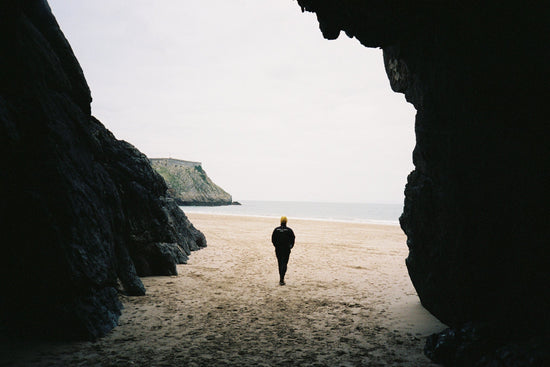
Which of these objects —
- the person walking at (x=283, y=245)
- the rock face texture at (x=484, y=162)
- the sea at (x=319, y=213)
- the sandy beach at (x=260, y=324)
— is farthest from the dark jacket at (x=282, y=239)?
the sea at (x=319, y=213)

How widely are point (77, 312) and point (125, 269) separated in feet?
9.44

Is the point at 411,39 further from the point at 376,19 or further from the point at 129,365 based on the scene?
the point at 129,365

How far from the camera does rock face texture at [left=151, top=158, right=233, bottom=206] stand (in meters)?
110

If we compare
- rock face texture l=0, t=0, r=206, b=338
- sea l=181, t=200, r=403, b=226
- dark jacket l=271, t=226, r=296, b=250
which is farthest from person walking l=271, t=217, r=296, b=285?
sea l=181, t=200, r=403, b=226

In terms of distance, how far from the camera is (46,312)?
5.36 metres

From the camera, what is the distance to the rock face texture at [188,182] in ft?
361

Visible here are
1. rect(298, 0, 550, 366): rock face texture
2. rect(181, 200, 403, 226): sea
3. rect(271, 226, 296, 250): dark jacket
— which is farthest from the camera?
rect(181, 200, 403, 226): sea

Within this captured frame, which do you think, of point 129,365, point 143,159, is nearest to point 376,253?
point 143,159

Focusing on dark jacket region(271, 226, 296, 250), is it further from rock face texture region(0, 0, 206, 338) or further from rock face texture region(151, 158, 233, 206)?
rock face texture region(151, 158, 233, 206)

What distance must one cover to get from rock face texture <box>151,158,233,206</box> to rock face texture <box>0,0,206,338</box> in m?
102

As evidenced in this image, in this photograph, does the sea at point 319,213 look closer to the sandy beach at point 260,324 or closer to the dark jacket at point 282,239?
the dark jacket at point 282,239

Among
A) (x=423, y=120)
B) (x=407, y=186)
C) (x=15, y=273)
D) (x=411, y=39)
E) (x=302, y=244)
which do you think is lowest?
(x=302, y=244)

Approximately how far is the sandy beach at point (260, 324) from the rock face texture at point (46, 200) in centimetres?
63

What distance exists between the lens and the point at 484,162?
15.6 ft
